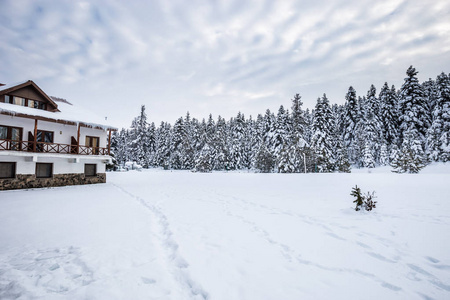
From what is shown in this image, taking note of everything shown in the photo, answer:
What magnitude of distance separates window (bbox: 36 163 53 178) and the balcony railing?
1216mm

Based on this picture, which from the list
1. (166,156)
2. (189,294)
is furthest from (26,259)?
(166,156)

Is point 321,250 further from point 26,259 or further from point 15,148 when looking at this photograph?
point 15,148

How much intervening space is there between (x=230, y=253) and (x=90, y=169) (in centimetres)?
2100

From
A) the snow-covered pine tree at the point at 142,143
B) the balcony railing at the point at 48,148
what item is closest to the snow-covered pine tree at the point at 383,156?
the balcony railing at the point at 48,148

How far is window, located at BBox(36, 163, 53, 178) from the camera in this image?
17906mm

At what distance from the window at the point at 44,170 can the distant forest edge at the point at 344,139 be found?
1049 inches

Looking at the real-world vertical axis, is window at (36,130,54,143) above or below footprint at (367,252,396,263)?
above

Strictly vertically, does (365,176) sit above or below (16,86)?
below

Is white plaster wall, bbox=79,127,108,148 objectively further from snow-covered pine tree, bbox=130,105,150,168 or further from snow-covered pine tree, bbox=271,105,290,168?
snow-covered pine tree, bbox=130,105,150,168

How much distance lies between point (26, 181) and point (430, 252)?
2359 cm

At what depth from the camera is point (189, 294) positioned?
336 centimetres

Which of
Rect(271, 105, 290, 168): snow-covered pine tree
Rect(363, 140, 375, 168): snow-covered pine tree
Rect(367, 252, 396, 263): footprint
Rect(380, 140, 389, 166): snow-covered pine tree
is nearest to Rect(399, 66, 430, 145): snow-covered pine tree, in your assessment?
Rect(380, 140, 389, 166): snow-covered pine tree

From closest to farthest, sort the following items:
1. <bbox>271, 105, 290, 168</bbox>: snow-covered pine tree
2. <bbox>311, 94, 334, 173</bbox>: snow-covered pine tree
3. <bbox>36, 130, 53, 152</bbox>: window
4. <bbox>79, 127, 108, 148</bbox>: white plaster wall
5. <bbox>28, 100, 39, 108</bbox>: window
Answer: <bbox>36, 130, 53, 152</bbox>: window
<bbox>28, 100, 39, 108</bbox>: window
<bbox>79, 127, 108, 148</bbox>: white plaster wall
<bbox>311, 94, 334, 173</bbox>: snow-covered pine tree
<bbox>271, 105, 290, 168</bbox>: snow-covered pine tree

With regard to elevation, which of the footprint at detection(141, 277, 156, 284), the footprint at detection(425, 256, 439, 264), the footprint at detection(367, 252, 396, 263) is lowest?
the footprint at detection(141, 277, 156, 284)
